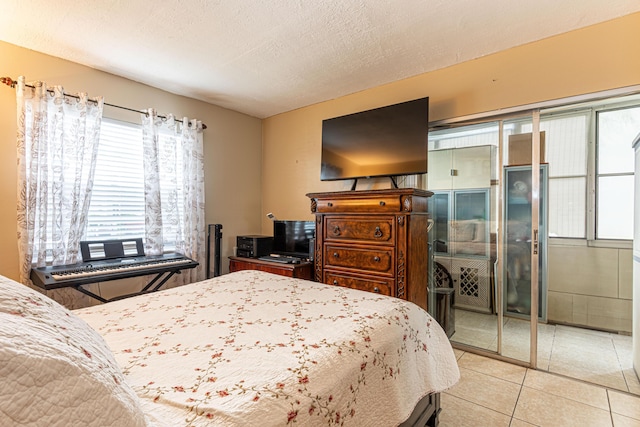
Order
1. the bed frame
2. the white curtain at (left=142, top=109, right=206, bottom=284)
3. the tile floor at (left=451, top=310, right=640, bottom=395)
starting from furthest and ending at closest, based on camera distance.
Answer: the white curtain at (left=142, top=109, right=206, bottom=284), the tile floor at (left=451, top=310, right=640, bottom=395), the bed frame

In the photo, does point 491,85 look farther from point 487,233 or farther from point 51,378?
point 51,378

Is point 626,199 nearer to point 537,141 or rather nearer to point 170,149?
point 537,141

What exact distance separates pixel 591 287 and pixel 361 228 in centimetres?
282

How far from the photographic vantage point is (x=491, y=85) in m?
2.64

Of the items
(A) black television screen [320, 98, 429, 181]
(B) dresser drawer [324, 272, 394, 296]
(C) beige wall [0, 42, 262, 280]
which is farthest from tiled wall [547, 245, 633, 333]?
(C) beige wall [0, 42, 262, 280]

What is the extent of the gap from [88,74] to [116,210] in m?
1.29

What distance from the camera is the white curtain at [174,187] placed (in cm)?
316

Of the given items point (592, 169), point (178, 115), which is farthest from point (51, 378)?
point (592, 169)

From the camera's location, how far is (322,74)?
9.91ft

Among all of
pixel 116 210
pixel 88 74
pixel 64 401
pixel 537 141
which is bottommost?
pixel 64 401

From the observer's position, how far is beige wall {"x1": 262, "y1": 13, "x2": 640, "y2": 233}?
2.17 metres

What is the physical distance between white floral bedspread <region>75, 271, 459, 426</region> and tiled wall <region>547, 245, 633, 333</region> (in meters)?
2.83

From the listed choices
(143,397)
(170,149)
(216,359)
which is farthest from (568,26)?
(170,149)

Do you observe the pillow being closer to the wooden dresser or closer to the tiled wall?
the wooden dresser
